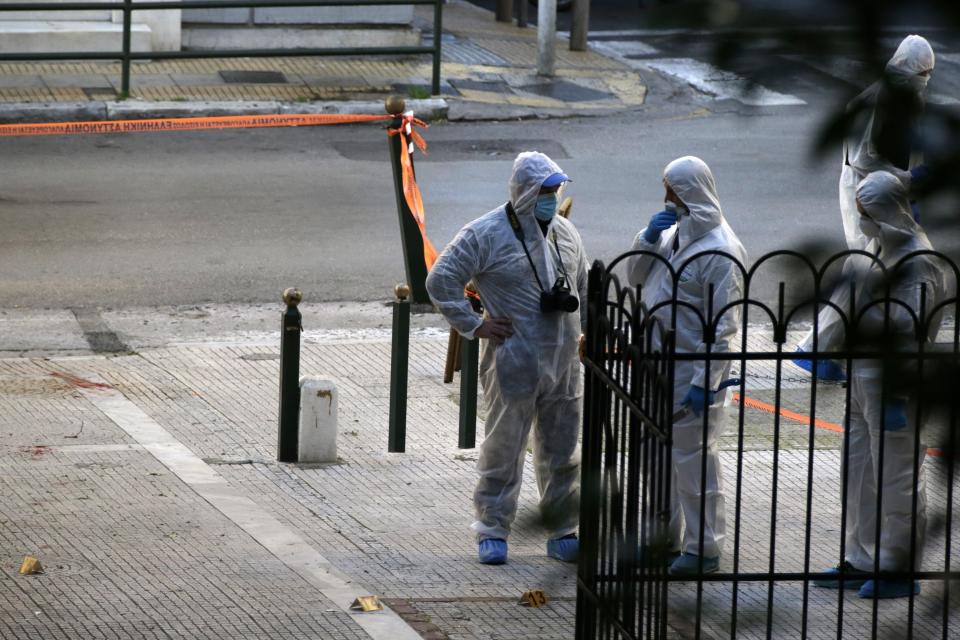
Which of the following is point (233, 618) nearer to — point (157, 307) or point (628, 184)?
point (157, 307)

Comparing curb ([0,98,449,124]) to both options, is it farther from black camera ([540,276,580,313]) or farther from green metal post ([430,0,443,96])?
black camera ([540,276,580,313])

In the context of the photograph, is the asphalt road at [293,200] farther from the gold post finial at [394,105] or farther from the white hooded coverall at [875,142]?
the white hooded coverall at [875,142]

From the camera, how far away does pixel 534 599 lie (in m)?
6.58

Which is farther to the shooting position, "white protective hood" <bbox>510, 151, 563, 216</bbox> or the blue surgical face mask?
the blue surgical face mask

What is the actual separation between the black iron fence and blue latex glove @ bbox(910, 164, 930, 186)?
0.47ft

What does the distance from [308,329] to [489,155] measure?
5.55 meters

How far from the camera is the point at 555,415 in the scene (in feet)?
23.6

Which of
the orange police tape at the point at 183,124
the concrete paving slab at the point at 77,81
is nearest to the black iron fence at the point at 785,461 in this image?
the orange police tape at the point at 183,124

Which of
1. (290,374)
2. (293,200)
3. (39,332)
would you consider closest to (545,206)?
(290,374)

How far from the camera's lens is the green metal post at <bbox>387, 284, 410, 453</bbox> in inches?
339

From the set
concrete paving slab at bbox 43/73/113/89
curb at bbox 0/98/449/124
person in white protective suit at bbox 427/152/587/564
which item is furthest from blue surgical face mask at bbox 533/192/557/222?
concrete paving slab at bbox 43/73/113/89

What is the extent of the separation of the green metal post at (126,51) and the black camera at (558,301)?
11.2 m

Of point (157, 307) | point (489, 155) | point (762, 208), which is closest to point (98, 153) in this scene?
point (489, 155)

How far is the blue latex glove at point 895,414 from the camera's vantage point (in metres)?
2.13
